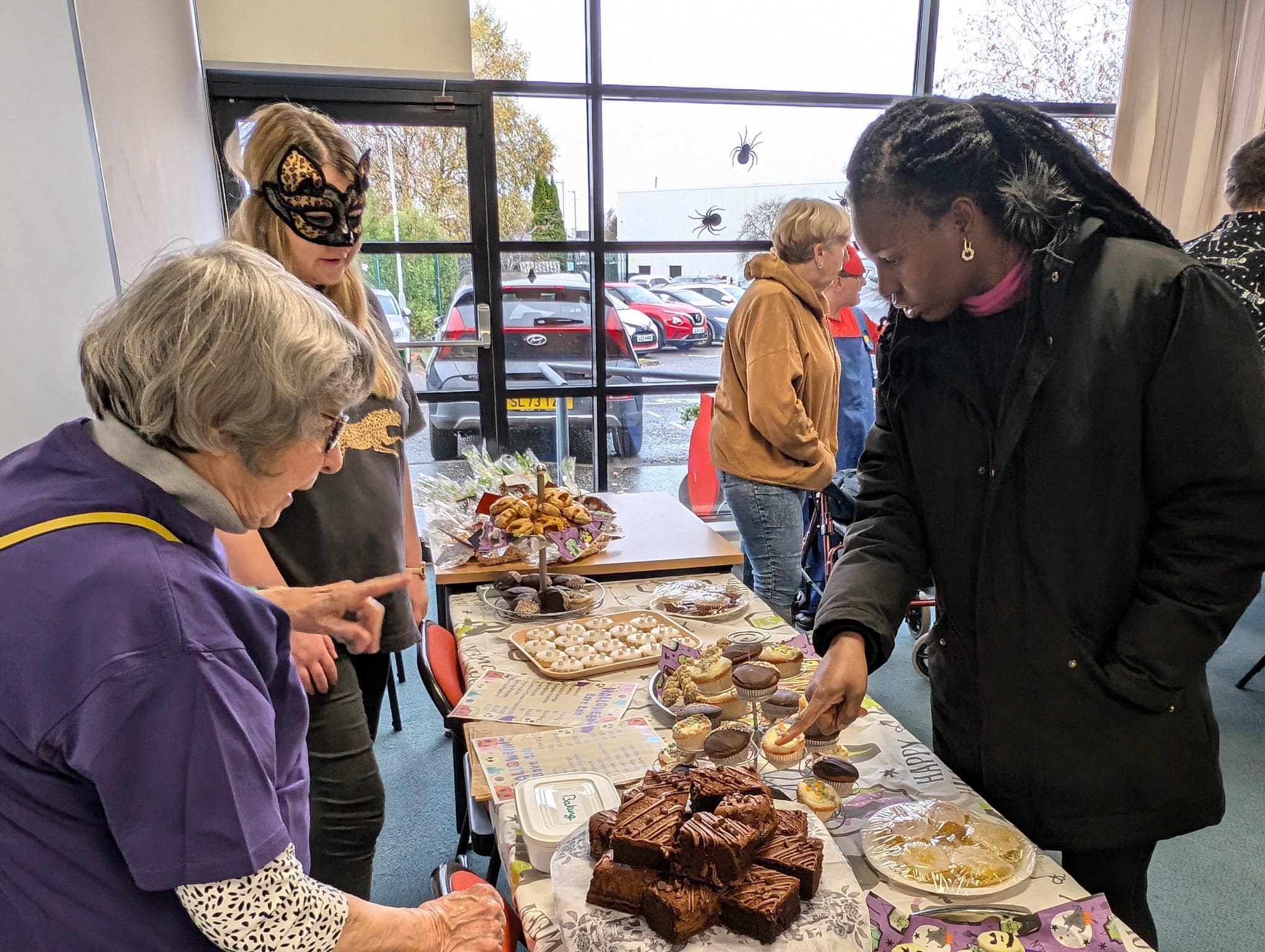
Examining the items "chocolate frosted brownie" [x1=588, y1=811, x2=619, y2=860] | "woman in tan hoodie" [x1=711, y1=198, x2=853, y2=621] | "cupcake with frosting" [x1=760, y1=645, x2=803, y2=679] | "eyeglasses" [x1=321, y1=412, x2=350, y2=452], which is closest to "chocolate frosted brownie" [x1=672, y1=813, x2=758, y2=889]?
"chocolate frosted brownie" [x1=588, y1=811, x2=619, y2=860]

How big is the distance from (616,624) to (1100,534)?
1114 mm

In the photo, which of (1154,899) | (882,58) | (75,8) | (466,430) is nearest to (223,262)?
(75,8)

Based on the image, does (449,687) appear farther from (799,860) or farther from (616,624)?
(799,860)

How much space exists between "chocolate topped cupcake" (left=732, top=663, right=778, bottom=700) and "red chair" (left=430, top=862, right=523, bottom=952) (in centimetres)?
56

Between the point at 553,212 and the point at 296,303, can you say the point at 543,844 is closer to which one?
the point at 296,303

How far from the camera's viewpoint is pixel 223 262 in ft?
2.70

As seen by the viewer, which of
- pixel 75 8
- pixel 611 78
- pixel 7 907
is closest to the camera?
pixel 7 907

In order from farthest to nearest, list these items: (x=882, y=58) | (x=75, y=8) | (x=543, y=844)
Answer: (x=882, y=58)
(x=75, y=8)
(x=543, y=844)

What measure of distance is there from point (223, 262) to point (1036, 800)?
128cm

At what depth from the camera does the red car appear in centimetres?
460

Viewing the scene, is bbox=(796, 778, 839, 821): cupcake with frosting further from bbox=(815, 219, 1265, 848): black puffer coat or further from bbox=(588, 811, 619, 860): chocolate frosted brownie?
bbox=(588, 811, 619, 860): chocolate frosted brownie

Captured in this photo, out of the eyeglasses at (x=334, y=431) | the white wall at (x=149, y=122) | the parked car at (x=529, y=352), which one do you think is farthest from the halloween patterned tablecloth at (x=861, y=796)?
the parked car at (x=529, y=352)

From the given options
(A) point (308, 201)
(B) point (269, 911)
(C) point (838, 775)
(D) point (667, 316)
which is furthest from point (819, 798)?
(D) point (667, 316)

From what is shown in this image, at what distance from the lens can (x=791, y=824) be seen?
989mm
